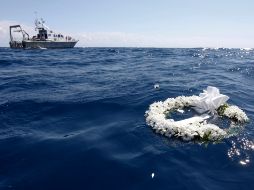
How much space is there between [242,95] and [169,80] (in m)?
5.72

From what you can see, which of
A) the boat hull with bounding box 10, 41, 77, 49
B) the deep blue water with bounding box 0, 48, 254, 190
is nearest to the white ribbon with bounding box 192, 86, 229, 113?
the deep blue water with bounding box 0, 48, 254, 190

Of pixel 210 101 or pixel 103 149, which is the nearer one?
pixel 103 149

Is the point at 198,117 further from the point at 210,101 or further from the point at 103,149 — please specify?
the point at 103,149

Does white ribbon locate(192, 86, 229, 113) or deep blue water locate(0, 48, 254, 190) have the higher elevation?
white ribbon locate(192, 86, 229, 113)

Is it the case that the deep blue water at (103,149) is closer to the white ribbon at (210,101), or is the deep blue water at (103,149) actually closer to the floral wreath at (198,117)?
the floral wreath at (198,117)

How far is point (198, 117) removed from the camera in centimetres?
1177

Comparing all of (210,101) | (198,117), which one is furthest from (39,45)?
(198,117)

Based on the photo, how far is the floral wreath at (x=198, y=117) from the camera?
1004 centimetres

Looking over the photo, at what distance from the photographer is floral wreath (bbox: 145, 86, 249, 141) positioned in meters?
10.0

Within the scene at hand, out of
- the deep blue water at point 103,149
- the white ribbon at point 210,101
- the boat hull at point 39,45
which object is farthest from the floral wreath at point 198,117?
the boat hull at point 39,45

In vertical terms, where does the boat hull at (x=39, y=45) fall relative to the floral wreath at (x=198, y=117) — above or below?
below

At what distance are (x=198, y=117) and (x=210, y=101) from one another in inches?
46.8

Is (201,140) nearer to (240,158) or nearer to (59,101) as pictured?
(240,158)

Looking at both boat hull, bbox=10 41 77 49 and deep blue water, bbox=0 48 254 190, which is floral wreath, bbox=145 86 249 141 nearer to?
deep blue water, bbox=0 48 254 190
